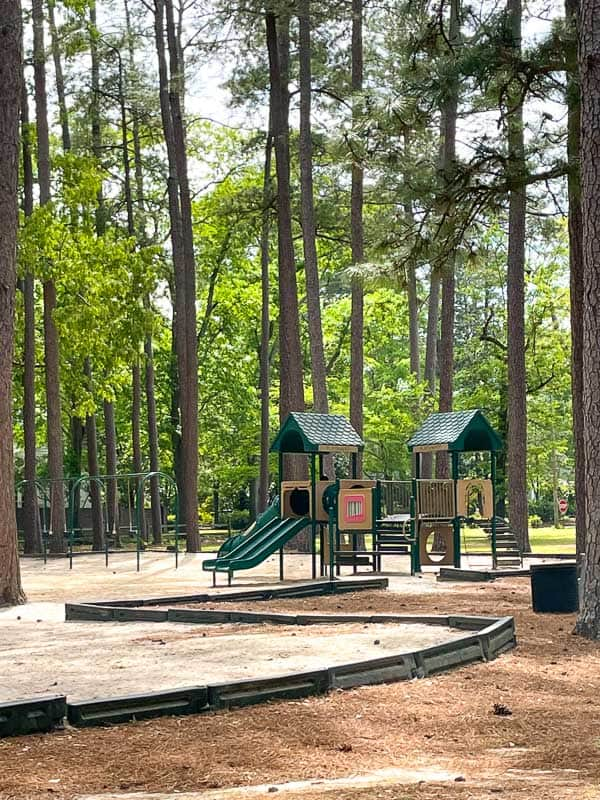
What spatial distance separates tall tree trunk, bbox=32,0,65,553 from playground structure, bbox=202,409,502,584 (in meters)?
7.34

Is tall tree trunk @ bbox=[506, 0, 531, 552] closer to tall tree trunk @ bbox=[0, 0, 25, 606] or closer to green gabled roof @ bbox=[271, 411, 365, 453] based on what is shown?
green gabled roof @ bbox=[271, 411, 365, 453]

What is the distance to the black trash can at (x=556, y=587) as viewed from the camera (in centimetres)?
1234

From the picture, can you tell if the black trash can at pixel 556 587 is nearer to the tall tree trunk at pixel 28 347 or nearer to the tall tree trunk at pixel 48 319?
the tall tree trunk at pixel 48 319

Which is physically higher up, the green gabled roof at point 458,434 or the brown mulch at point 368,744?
the green gabled roof at point 458,434

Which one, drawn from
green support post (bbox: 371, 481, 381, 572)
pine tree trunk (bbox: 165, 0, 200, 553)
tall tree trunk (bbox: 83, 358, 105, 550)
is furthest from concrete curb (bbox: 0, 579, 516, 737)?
tall tree trunk (bbox: 83, 358, 105, 550)

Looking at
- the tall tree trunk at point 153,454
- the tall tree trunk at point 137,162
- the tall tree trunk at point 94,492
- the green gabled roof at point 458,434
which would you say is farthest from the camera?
the tall tree trunk at point 153,454

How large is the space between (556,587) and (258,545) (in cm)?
647

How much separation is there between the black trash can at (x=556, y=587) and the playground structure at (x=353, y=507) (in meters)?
5.44

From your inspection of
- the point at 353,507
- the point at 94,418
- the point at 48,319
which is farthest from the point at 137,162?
the point at 353,507

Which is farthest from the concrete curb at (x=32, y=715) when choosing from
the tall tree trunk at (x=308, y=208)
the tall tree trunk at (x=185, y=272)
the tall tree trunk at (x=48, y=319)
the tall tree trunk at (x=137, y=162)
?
the tall tree trunk at (x=137, y=162)

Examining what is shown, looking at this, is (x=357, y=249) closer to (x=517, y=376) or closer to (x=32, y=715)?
(x=517, y=376)

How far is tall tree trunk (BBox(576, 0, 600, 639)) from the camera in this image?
10422 mm

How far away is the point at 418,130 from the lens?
52.6 ft

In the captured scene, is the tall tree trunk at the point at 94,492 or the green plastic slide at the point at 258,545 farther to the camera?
the tall tree trunk at the point at 94,492
